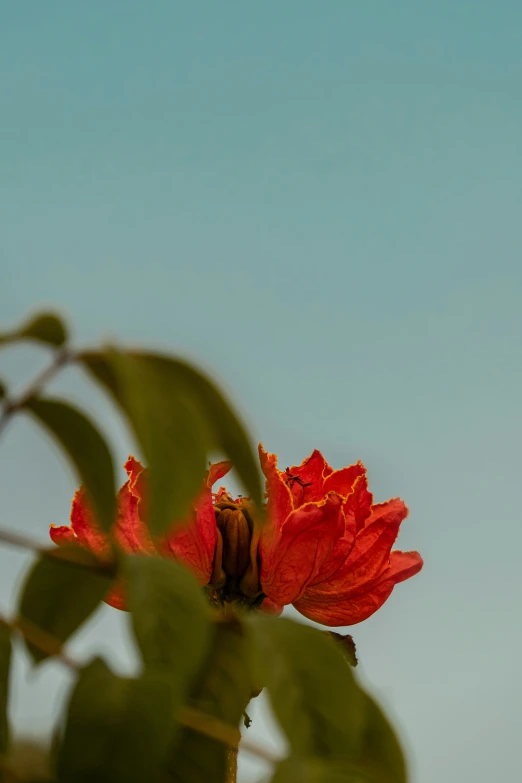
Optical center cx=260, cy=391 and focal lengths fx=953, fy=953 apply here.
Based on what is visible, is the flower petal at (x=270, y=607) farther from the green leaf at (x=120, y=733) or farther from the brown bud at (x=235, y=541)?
the green leaf at (x=120, y=733)

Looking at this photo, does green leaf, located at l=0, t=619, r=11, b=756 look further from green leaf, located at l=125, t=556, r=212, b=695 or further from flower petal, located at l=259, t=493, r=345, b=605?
flower petal, located at l=259, t=493, r=345, b=605

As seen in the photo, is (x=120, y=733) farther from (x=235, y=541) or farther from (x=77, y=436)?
(x=235, y=541)

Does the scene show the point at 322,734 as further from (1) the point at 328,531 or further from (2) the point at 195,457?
(1) the point at 328,531

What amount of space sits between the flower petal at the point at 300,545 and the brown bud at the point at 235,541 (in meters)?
0.02

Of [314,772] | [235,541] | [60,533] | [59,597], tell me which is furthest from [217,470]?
[314,772]

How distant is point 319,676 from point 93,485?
0.09 meters

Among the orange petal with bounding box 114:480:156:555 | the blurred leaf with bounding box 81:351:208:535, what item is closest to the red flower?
the orange petal with bounding box 114:480:156:555

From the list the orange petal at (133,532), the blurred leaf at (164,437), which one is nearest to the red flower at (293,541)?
the orange petal at (133,532)

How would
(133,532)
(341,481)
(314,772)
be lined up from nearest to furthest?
(314,772), (133,532), (341,481)

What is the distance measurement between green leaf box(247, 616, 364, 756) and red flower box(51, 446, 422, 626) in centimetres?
77

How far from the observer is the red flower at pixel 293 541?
1.07 metres

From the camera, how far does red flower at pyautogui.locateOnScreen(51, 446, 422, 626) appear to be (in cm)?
107

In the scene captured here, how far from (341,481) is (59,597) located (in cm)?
85

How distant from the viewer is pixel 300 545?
1.07 m
